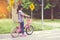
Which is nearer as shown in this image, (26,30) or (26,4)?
(26,30)

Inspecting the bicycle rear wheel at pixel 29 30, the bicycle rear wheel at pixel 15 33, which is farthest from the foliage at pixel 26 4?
the bicycle rear wheel at pixel 15 33

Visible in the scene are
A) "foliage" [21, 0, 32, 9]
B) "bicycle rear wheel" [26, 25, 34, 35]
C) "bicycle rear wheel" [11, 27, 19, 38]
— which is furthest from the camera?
"foliage" [21, 0, 32, 9]

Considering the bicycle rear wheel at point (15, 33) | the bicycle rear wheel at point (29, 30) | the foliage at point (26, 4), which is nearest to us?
the bicycle rear wheel at point (15, 33)

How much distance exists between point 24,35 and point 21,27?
546mm

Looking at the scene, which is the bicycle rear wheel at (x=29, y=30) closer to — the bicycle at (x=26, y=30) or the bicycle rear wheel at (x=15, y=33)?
the bicycle at (x=26, y=30)

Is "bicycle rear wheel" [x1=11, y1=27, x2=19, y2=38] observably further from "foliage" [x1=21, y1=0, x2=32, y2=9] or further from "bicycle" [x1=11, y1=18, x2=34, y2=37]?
"foliage" [x1=21, y1=0, x2=32, y2=9]

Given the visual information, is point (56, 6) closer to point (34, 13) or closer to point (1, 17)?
point (34, 13)

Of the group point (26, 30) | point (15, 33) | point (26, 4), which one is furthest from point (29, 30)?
point (26, 4)

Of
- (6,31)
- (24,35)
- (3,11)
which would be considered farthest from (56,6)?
(24,35)

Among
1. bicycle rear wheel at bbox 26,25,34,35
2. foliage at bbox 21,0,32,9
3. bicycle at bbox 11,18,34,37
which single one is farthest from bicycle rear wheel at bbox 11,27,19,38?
foliage at bbox 21,0,32,9

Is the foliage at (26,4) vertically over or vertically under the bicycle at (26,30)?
over

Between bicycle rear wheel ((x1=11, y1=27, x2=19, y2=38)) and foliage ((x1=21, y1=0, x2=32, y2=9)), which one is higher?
foliage ((x1=21, y1=0, x2=32, y2=9))

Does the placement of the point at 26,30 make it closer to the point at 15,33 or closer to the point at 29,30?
the point at 29,30

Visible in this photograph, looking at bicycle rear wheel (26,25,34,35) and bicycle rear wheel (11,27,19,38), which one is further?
bicycle rear wheel (26,25,34,35)
